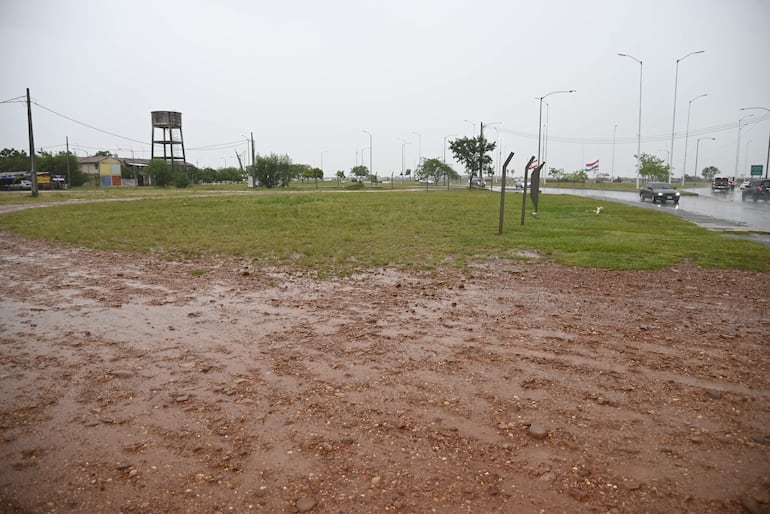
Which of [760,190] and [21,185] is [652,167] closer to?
[760,190]

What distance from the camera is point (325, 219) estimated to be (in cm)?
1998

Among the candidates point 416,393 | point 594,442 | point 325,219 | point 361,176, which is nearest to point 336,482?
point 416,393

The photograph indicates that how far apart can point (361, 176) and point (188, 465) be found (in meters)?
124

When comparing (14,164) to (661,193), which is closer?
(661,193)

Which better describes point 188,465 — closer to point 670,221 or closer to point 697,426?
point 697,426

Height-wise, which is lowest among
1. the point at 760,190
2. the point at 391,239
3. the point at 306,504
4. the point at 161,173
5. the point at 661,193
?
the point at 306,504

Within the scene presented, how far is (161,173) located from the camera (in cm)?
7350

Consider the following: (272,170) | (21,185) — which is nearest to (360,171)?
(272,170)

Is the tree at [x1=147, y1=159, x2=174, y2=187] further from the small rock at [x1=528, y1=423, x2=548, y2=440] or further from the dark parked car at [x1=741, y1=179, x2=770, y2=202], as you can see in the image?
the small rock at [x1=528, y1=423, x2=548, y2=440]

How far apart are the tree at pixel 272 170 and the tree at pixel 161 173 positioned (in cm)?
1488

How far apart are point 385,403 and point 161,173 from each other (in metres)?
77.8

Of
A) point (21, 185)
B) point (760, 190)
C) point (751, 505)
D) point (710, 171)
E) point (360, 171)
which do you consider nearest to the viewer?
point (751, 505)

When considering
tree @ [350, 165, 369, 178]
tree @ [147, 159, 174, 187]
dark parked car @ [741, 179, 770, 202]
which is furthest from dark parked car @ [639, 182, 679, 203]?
tree @ [350, 165, 369, 178]

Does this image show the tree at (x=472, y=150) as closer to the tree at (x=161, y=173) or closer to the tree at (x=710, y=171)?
the tree at (x=161, y=173)
